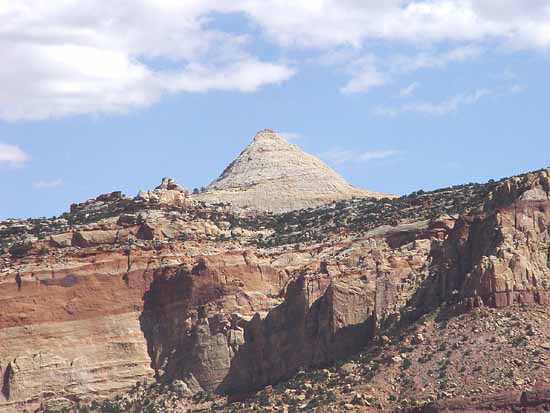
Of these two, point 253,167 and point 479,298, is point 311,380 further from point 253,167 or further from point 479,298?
point 253,167

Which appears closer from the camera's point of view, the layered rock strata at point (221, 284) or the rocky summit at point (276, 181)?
the layered rock strata at point (221, 284)

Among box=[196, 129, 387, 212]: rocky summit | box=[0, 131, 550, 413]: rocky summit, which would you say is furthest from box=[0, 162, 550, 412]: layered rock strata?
box=[196, 129, 387, 212]: rocky summit

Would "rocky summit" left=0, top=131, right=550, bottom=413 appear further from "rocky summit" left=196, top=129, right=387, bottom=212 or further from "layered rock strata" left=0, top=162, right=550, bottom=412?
"rocky summit" left=196, top=129, right=387, bottom=212

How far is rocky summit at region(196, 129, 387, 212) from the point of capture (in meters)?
153

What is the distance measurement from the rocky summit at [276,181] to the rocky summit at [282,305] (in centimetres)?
1382

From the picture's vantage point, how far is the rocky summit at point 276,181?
152625 mm

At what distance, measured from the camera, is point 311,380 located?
103625 millimetres

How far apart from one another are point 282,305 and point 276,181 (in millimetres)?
45632

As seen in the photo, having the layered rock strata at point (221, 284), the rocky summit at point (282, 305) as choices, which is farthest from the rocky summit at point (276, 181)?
the layered rock strata at point (221, 284)

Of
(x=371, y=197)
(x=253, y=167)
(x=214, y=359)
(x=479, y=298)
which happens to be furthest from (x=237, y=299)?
(x=253, y=167)

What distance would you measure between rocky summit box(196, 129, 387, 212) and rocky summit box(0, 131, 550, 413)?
13816mm

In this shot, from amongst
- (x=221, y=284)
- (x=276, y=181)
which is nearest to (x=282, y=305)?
(x=221, y=284)

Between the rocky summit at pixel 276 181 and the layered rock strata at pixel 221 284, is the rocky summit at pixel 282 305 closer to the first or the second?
the layered rock strata at pixel 221 284

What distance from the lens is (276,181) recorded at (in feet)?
520
